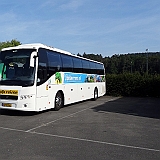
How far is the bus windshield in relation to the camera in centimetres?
1132

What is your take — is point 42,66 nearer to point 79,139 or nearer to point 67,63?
point 67,63

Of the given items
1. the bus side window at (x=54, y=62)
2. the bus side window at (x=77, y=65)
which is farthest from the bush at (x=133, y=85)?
the bus side window at (x=54, y=62)

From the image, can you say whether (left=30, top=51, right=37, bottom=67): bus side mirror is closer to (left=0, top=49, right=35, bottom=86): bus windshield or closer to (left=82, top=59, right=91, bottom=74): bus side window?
(left=0, top=49, right=35, bottom=86): bus windshield

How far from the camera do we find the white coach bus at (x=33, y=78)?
11188mm

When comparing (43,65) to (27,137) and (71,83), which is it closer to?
(71,83)

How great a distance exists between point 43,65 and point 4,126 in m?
3.85

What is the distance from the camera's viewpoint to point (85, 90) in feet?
59.6

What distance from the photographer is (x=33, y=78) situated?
1134cm

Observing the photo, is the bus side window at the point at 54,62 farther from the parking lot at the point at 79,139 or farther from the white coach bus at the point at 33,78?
the parking lot at the point at 79,139

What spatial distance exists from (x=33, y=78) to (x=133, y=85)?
1683 centimetres

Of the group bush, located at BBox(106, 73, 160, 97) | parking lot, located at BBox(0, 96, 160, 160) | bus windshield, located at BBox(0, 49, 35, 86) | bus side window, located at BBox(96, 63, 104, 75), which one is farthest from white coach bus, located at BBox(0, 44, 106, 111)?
bush, located at BBox(106, 73, 160, 97)

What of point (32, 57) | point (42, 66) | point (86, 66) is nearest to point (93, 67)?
point (86, 66)

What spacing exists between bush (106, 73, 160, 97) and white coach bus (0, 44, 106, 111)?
12756mm

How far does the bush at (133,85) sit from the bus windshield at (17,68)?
16.6m
